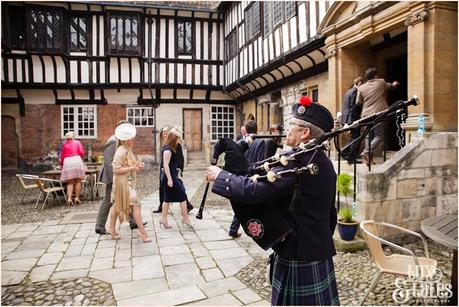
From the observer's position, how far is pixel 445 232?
2.84 m

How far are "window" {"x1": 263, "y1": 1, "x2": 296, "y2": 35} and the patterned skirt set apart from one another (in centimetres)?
735

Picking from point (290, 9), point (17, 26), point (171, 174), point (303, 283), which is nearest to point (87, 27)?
point (17, 26)

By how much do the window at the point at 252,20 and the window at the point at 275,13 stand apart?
0.62m

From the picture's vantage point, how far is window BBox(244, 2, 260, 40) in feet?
39.9

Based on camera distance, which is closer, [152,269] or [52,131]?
[152,269]

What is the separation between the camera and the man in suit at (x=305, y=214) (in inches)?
69.5

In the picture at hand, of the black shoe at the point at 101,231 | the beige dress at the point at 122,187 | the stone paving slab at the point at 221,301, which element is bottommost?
the stone paving slab at the point at 221,301

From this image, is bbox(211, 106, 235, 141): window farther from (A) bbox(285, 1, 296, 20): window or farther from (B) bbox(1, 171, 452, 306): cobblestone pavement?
(B) bbox(1, 171, 452, 306): cobblestone pavement

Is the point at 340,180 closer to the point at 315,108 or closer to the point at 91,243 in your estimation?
the point at 315,108

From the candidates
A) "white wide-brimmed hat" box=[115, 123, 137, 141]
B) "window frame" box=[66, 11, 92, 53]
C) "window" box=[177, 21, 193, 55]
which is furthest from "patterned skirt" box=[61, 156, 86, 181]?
"window" box=[177, 21, 193, 55]

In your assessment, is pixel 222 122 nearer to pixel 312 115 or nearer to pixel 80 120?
pixel 80 120

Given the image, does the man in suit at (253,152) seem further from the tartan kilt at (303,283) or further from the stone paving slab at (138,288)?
the tartan kilt at (303,283)

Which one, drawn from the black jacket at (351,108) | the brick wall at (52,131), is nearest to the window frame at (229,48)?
the brick wall at (52,131)

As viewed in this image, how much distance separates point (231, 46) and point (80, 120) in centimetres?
847
